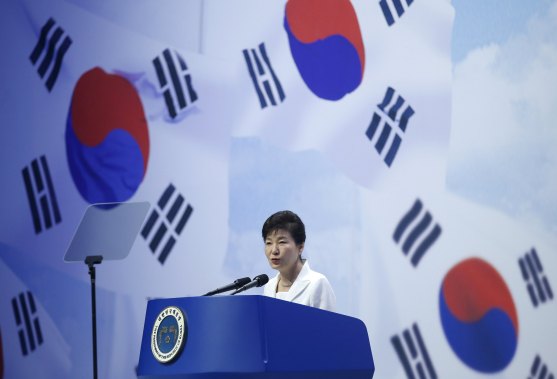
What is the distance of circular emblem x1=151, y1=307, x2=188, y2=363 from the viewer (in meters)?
2.15

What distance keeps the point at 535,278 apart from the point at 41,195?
9.63 feet

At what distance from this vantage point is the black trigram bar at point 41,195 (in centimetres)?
494

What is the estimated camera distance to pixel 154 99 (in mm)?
4625

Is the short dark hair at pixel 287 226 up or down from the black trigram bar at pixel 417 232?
down

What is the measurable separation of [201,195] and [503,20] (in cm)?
174

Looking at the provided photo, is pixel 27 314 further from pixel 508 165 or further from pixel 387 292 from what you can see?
pixel 508 165

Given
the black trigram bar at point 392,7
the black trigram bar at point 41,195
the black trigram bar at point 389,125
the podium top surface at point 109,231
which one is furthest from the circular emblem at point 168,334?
the black trigram bar at point 41,195

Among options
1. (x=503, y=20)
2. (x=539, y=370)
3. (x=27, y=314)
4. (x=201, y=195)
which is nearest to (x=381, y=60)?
(x=503, y=20)

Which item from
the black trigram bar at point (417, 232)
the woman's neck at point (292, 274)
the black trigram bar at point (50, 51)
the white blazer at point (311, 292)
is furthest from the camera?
the black trigram bar at point (50, 51)

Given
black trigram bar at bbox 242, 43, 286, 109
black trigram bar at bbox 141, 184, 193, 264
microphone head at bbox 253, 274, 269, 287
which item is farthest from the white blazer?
black trigram bar at bbox 141, 184, 193, 264

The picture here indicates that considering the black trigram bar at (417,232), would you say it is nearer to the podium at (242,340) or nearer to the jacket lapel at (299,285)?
the jacket lapel at (299,285)

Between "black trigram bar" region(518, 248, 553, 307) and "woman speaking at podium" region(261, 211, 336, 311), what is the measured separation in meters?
0.97


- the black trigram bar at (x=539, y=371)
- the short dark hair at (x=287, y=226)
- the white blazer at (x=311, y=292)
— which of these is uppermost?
the short dark hair at (x=287, y=226)

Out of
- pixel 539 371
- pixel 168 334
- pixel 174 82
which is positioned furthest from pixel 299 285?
pixel 174 82
